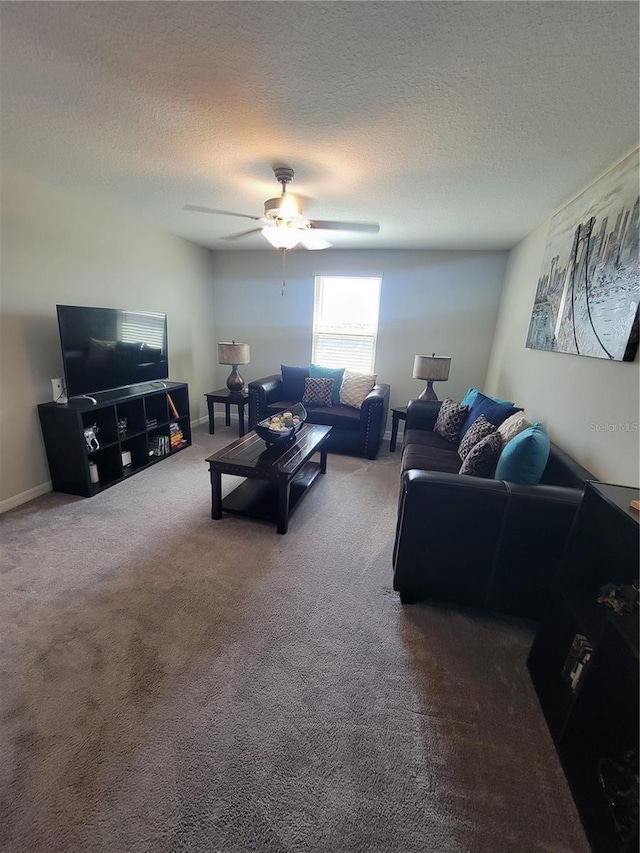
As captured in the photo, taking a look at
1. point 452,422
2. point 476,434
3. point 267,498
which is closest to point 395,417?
point 452,422

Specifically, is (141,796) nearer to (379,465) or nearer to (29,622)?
(29,622)

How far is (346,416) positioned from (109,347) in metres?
2.44

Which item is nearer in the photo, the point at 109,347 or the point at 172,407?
the point at 109,347

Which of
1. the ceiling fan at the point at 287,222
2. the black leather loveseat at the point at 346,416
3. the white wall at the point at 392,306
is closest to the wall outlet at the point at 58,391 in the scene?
the ceiling fan at the point at 287,222

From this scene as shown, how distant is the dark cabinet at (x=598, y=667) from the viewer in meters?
1.01

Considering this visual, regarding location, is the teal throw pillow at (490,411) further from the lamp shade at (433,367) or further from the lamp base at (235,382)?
the lamp base at (235,382)

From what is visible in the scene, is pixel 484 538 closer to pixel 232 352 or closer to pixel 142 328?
pixel 142 328

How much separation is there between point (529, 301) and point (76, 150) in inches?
140

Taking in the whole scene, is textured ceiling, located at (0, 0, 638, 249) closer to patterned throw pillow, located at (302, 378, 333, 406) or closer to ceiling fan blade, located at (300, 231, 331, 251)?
ceiling fan blade, located at (300, 231, 331, 251)

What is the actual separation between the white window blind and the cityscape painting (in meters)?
3.55

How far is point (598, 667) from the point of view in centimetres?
109

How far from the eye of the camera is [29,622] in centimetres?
164

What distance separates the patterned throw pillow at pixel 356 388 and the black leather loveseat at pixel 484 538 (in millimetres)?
2525

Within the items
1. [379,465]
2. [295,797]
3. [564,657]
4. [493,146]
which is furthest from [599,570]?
[379,465]
